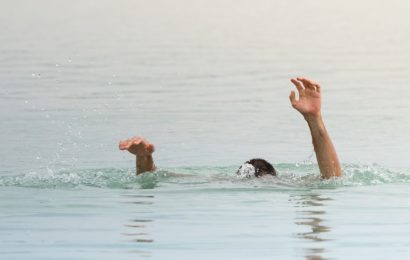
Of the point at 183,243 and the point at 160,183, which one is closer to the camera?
the point at 183,243

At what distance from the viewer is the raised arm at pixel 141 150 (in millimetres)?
18531

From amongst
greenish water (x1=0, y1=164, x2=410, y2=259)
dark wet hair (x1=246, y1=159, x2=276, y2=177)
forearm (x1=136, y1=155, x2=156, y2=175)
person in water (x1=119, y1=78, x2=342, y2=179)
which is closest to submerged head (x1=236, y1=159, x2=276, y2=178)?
dark wet hair (x1=246, y1=159, x2=276, y2=177)

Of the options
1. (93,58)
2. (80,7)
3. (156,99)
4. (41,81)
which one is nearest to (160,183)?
(156,99)

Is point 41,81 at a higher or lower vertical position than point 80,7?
lower

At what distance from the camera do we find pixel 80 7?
66.8 m

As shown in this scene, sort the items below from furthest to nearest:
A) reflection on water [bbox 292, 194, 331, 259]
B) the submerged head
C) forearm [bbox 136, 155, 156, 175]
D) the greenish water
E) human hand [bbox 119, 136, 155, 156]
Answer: forearm [bbox 136, 155, 156, 175] < the submerged head < human hand [bbox 119, 136, 155, 156] < the greenish water < reflection on water [bbox 292, 194, 331, 259]

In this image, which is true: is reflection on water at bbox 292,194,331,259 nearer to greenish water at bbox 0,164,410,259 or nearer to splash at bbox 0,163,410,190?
greenish water at bbox 0,164,410,259

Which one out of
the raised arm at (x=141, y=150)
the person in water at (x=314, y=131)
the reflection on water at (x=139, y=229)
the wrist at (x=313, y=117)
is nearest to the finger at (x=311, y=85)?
the person in water at (x=314, y=131)

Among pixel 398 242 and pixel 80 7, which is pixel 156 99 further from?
pixel 80 7

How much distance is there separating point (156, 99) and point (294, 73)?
20.4ft

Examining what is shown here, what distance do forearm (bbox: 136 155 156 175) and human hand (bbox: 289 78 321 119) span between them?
1919 millimetres

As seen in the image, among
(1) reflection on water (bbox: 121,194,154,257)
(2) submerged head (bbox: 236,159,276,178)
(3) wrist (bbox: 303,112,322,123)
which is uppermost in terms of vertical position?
(3) wrist (bbox: 303,112,322,123)

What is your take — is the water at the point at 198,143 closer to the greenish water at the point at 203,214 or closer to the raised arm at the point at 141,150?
the greenish water at the point at 203,214

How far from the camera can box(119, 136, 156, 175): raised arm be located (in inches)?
730
